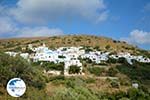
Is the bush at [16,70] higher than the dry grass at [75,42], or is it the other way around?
the dry grass at [75,42]

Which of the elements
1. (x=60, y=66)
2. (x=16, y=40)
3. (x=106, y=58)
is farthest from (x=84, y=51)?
(x=16, y=40)

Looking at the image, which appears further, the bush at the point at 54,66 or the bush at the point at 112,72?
Result: the bush at the point at 54,66

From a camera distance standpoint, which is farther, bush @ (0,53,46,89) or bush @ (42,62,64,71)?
bush @ (42,62,64,71)

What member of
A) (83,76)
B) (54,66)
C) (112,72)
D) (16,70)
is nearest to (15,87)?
(16,70)

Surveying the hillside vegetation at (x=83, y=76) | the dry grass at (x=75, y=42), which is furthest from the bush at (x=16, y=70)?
the dry grass at (x=75, y=42)

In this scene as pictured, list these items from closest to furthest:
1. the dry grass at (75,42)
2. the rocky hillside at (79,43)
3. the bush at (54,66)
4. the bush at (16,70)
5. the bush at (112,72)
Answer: the bush at (16,70) → the bush at (112,72) → the bush at (54,66) → the rocky hillside at (79,43) → the dry grass at (75,42)

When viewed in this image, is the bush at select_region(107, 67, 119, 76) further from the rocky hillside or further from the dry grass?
the dry grass

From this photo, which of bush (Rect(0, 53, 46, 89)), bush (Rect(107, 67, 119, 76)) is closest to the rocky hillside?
bush (Rect(107, 67, 119, 76))

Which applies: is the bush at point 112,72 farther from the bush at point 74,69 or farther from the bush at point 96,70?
the bush at point 74,69

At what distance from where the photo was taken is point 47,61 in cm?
8544

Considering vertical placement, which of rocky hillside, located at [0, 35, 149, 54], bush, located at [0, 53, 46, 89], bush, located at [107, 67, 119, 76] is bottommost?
bush, located at [107, 67, 119, 76]

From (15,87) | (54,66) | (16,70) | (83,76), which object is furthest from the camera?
(54,66)

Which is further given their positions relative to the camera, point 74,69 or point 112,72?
point 112,72

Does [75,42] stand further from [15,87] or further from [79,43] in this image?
[15,87]
